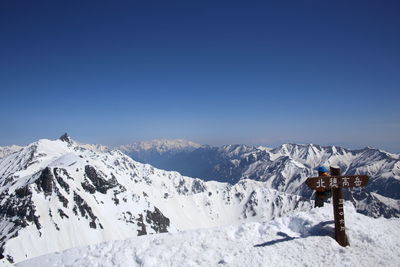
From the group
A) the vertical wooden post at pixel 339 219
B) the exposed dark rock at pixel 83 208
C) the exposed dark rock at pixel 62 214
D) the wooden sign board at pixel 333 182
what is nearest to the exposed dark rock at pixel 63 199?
the exposed dark rock at pixel 62 214

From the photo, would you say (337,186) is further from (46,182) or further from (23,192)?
(46,182)

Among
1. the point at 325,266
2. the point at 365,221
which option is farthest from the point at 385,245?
the point at 325,266

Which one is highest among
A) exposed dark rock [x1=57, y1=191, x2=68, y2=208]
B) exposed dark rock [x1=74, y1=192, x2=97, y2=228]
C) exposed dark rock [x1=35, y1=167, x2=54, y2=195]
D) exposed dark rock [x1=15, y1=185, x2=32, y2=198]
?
exposed dark rock [x1=35, y1=167, x2=54, y2=195]

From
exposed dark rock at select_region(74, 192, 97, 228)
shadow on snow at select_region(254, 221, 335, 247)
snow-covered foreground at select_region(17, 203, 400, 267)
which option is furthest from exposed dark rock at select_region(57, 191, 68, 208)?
shadow on snow at select_region(254, 221, 335, 247)

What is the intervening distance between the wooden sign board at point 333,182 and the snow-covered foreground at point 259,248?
2.84 m

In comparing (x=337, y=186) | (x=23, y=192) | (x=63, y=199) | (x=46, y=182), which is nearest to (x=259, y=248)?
(x=337, y=186)

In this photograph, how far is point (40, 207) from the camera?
173500mm

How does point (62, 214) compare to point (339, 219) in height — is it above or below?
below

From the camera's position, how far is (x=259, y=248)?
16734 mm

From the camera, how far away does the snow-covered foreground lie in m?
15.8

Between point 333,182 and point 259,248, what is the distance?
5984 mm

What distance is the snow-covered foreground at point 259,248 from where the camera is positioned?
15.8m

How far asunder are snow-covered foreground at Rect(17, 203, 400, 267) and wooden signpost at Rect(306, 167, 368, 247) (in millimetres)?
627

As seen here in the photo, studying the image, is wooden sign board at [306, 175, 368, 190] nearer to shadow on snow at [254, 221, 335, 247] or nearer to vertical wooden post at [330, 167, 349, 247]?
vertical wooden post at [330, 167, 349, 247]
